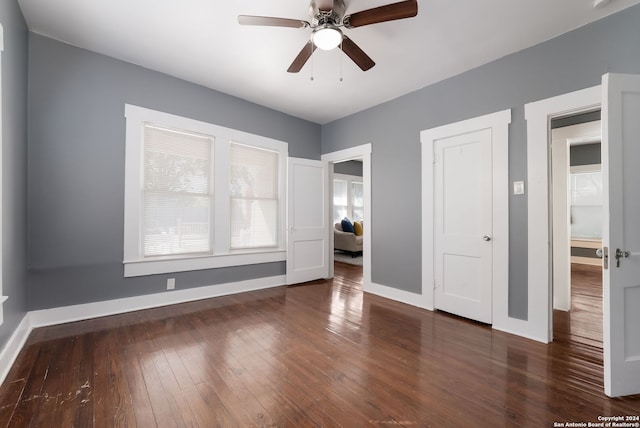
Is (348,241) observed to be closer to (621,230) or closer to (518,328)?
(518,328)

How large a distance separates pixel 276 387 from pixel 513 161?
2985 mm

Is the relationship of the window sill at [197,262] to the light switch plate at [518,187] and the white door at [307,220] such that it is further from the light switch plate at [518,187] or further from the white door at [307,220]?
the light switch plate at [518,187]

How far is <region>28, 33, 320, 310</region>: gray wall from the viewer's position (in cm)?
262

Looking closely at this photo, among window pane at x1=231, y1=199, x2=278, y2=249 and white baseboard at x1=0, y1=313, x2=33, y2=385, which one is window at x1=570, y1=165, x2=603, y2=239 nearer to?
window pane at x1=231, y1=199, x2=278, y2=249

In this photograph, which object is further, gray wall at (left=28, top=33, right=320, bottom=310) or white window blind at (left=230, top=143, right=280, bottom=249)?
white window blind at (left=230, top=143, right=280, bottom=249)

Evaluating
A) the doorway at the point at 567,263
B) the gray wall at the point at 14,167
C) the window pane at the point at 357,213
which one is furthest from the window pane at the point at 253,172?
the window pane at the point at 357,213

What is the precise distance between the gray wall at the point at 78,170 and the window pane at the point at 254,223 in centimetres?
114

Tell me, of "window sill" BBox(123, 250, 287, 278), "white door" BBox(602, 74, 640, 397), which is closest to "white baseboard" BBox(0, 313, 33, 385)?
"window sill" BBox(123, 250, 287, 278)

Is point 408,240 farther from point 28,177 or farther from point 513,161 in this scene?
point 28,177

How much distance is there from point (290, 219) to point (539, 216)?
323cm

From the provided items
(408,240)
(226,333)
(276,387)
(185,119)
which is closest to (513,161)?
(408,240)

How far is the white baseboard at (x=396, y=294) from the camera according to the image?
349 cm

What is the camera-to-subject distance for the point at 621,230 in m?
1.74

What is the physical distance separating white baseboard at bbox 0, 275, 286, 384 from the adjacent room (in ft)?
0.08
